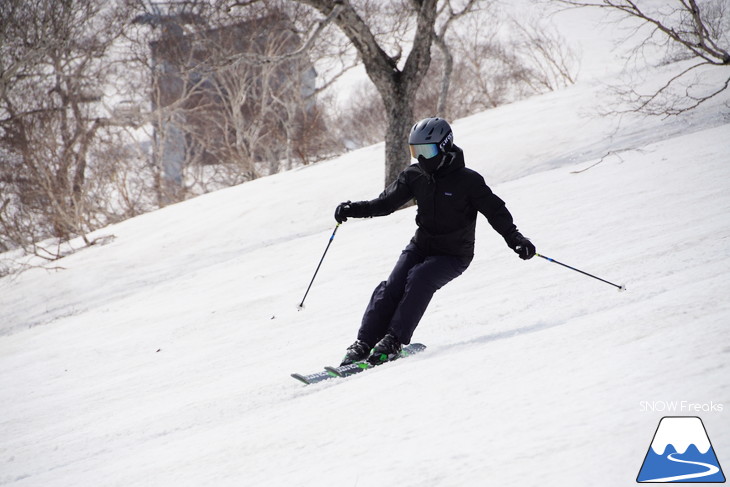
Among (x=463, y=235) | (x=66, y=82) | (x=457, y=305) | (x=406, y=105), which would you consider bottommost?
(x=457, y=305)

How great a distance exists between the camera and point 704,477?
63.1 inches

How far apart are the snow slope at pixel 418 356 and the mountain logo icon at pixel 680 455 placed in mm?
34

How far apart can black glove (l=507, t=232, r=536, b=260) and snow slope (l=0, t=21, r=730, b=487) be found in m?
0.45

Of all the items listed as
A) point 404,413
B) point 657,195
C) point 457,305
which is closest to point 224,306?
point 457,305

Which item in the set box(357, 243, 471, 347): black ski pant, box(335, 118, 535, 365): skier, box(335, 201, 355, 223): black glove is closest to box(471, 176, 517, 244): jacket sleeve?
box(335, 118, 535, 365): skier

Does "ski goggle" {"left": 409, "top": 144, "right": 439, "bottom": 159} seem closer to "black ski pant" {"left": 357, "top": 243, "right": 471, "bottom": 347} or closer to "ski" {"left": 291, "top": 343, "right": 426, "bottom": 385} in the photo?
"black ski pant" {"left": 357, "top": 243, "right": 471, "bottom": 347}

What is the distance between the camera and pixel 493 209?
3.60 meters

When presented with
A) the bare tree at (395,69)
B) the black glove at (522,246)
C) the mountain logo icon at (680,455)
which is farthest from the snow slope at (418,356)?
the bare tree at (395,69)

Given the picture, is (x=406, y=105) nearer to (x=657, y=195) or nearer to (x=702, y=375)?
(x=657, y=195)

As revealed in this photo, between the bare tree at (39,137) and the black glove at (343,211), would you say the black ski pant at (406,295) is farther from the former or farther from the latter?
the bare tree at (39,137)

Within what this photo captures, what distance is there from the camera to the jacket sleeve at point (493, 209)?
3578 mm

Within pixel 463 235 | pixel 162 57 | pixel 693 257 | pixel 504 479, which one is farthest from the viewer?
pixel 162 57

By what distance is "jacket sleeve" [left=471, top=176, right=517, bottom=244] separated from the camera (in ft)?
11.7

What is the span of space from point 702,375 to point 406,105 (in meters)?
7.92
